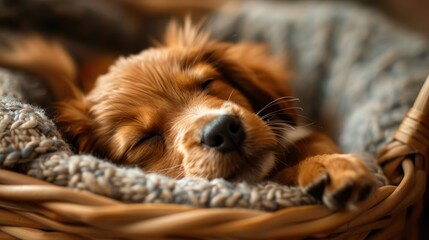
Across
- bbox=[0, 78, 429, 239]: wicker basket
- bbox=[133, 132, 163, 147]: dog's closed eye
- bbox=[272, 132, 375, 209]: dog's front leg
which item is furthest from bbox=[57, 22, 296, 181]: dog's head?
bbox=[0, 78, 429, 239]: wicker basket

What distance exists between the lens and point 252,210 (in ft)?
3.38

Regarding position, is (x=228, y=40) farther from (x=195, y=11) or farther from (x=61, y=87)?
(x=61, y=87)

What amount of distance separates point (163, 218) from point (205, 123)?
13.8 inches

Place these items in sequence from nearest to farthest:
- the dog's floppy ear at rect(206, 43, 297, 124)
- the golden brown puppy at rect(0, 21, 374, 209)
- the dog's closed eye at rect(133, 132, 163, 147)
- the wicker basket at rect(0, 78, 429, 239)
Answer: the wicker basket at rect(0, 78, 429, 239) → the golden brown puppy at rect(0, 21, 374, 209) → the dog's closed eye at rect(133, 132, 163, 147) → the dog's floppy ear at rect(206, 43, 297, 124)

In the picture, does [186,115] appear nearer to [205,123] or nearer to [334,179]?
[205,123]

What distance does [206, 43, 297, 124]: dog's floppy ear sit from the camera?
Result: 62.7 inches

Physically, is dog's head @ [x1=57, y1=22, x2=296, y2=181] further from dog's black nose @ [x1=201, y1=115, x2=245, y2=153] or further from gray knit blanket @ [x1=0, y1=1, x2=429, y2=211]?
gray knit blanket @ [x1=0, y1=1, x2=429, y2=211]

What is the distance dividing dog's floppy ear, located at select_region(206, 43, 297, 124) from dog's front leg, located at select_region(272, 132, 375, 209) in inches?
14.0

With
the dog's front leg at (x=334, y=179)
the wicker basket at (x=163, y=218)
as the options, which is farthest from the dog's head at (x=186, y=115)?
the wicker basket at (x=163, y=218)

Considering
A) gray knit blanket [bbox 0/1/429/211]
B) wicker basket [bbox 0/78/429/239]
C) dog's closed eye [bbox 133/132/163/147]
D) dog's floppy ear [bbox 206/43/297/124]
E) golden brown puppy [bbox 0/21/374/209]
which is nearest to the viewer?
wicker basket [bbox 0/78/429/239]

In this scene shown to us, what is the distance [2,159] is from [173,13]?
156 centimetres

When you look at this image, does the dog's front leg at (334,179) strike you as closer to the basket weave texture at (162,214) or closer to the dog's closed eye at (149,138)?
the basket weave texture at (162,214)

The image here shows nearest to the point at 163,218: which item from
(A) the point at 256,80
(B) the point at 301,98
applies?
(A) the point at 256,80

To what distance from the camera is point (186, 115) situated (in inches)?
55.5
